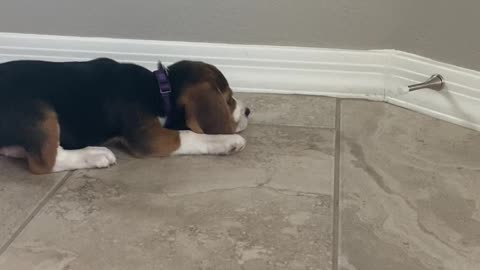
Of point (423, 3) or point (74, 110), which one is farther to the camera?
point (423, 3)

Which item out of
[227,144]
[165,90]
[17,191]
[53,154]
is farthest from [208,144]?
[17,191]

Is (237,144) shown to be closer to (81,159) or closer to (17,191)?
(81,159)

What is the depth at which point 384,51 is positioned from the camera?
7.40ft

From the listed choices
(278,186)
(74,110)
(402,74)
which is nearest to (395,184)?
(278,186)

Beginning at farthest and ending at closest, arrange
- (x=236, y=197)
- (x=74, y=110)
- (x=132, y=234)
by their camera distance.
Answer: (x=74, y=110)
(x=236, y=197)
(x=132, y=234)

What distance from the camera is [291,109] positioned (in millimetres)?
2252

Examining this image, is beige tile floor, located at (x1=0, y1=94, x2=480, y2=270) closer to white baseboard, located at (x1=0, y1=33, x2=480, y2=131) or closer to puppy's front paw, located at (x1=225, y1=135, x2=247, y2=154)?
puppy's front paw, located at (x1=225, y1=135, x2=247, y2=154)

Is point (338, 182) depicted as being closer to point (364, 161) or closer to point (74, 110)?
point (364, 161)

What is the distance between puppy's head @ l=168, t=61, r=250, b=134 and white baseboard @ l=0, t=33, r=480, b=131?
1.37ft

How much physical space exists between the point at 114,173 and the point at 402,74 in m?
1.00

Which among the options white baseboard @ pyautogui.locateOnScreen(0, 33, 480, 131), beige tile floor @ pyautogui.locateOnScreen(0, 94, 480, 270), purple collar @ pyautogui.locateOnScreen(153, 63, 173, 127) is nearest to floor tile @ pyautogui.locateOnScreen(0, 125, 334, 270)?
beige tile floor @ pyautogui.locateOnScreen(0, 94, 480, 270)

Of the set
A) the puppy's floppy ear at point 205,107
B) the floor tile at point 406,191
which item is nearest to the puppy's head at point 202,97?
the puppy's floppy ear at point 205,107

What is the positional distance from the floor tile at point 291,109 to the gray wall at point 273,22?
0.18 metres

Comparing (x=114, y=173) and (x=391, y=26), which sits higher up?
(x=391, y=26)
